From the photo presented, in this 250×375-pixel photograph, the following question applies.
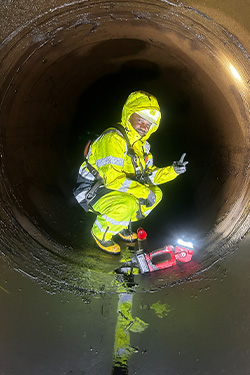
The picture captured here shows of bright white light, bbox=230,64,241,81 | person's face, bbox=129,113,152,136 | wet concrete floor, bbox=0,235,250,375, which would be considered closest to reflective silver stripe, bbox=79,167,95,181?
person's face, bbox=129,113,152,136

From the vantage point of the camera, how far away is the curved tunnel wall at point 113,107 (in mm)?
2080

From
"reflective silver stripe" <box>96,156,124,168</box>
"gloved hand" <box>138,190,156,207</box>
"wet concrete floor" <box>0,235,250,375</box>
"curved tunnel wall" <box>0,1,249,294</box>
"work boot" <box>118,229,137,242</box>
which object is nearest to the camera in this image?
"wet concrete floor" <box>0,235,250,375</box>

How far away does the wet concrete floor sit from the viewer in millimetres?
1457

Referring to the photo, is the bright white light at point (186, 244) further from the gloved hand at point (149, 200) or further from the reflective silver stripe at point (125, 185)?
the reflective silver stripe at point (125, 185)

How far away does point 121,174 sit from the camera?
2.53 m

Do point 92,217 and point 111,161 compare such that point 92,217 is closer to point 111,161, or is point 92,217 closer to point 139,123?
point 111,161

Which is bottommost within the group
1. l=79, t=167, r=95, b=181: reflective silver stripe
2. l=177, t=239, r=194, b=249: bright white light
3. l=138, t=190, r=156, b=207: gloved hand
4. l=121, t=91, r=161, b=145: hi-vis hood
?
l=177, t=239, r=194, b=249: bright white light

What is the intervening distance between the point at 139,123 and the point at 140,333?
5.37 feet

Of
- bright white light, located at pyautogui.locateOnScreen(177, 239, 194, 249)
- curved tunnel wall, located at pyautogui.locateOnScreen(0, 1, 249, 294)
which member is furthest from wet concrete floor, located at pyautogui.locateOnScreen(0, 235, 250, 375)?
bright white light, located at pyautogui.locateOnScreen(177, 239, 194, 249)

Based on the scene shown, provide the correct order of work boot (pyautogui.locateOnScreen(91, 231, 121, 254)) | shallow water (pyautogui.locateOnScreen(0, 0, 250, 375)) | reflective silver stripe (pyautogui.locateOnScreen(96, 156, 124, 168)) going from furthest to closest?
1. work boot (pyautogui.locateOnScreen(91, 231, 121, 254))
2. reflective silver stripe (pyautogui.locateOnScreen(96, 156, 124, 168))
3. shallow water (pyautogui.locateOnScreen(0, 0, 250, 375))

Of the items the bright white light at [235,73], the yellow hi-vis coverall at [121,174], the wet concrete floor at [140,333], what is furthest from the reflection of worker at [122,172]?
the wet concrete floor at [140,333]

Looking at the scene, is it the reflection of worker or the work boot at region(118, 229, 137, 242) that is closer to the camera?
the reflection of worker

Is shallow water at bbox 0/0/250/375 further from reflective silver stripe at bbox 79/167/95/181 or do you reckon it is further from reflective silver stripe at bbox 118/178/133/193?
reflective silver stripe at bbox 118/178/133/193

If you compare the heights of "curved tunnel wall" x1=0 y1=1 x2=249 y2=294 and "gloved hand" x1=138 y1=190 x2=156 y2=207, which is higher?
"curved tunnel wall" x1=0 y1=1 x2=249 y2=294
